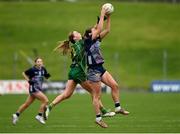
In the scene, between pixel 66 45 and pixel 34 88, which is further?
pixel 34 88

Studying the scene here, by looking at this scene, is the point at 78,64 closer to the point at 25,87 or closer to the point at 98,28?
the point at 98,28

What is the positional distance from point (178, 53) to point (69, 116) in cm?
4372

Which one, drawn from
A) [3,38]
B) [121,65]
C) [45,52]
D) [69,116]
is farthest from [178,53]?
[69,116]

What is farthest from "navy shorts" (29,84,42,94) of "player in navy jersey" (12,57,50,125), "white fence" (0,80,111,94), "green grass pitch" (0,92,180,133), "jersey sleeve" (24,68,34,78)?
"white fence" (0,80,111,94)

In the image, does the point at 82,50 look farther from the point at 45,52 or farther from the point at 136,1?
the point at 136,1

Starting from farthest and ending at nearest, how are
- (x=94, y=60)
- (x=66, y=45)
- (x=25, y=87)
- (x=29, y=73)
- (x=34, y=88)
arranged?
(x=25, y=87), (x=29, y=73), (x=34, y=88), (x=66, y=45), (x=94, y=60)

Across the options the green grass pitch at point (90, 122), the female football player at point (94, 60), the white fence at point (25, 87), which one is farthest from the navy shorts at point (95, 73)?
the white fence at point (25, 87)

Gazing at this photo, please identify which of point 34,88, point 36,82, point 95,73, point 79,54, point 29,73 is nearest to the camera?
point 95,73

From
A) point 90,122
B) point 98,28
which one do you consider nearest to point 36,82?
point 90,122

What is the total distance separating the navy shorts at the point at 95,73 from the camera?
20.2 metres

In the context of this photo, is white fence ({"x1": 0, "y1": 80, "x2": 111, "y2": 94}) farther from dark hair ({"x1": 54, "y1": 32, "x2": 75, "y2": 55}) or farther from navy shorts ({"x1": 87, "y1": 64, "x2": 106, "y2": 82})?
navy shorts ({"x1": 87, "y1": 64, "x2": 106, "y2": 82})

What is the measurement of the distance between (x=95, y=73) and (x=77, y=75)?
1.65 feet

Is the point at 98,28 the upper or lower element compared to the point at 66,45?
upper

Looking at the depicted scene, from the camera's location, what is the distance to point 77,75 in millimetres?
20469
